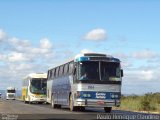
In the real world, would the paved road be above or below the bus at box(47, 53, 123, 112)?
below

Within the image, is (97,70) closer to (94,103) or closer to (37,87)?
(94,103)

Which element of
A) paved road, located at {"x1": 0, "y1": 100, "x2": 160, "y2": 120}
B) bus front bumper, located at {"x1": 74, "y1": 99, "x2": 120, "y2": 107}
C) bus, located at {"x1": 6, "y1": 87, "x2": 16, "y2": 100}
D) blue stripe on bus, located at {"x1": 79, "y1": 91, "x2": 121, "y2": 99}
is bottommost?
paved road, located at {"x1": 0, "y1": 100, "x2": 160, "y2": 120}

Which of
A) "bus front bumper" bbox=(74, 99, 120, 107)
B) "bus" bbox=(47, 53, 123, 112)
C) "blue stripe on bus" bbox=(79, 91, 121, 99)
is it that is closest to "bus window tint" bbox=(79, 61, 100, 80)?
"bus" bbox=(47, 53, 123, 112)

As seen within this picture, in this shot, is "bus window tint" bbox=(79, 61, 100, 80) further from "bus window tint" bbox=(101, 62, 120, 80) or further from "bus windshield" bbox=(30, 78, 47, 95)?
"bus windshield" bbox=(30, 78, 47, 95)

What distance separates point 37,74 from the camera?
56.2 m

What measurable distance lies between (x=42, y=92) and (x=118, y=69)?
2481 cm

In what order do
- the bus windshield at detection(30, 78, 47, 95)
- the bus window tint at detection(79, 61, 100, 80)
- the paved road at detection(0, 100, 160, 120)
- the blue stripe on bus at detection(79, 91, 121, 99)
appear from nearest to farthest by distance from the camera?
1. the paved road at detection(0, 100, 160, 120)
2. the bus window tint at detection(79, 61, 100, 80)
3. the blue stripe on bus at detection(79, 91, 121, 99)
4. the bus windshield at detection(30, 78, 47, 95)

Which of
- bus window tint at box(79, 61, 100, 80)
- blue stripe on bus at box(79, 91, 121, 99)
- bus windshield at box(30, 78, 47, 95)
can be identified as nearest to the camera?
bus window tint at box(79, 61, 100, 80)

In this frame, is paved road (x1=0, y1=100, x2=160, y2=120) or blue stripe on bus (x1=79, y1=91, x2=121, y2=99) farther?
blue stripe on bus (x1=79, y1=91, x2=121, y2=99)

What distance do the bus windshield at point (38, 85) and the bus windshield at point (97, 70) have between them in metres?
24.2

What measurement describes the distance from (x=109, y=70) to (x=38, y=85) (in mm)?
24937

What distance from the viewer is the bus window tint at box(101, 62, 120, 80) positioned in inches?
1240

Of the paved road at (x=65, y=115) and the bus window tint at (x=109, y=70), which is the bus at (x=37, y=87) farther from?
the bus window tint at (x=109, y=70)

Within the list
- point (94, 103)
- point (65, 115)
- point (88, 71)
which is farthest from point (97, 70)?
point (65, 115)
